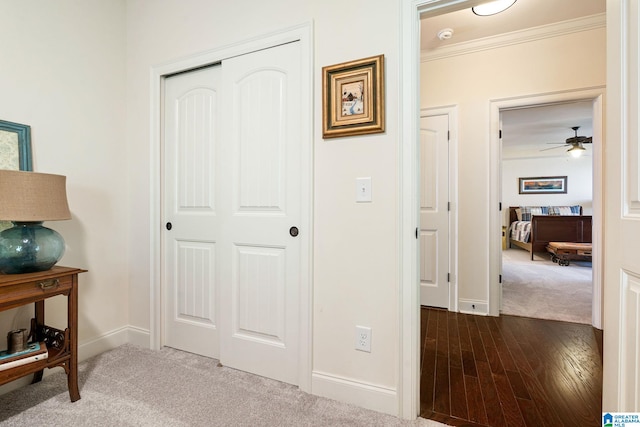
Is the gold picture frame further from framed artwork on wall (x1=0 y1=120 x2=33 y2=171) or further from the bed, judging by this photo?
the bed

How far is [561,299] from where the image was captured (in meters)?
3.48

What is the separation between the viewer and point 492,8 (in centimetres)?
249

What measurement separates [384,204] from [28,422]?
2.03 meters

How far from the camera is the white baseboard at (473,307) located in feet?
9.87

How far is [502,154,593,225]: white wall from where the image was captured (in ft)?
25.9

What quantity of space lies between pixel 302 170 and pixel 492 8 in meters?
2.26

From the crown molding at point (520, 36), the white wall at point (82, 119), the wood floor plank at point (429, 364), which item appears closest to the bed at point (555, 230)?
the crown molding at point (520, 36)

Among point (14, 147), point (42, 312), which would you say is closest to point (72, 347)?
point (42, 312)

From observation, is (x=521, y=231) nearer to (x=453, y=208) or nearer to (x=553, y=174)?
(x=553, y=174)

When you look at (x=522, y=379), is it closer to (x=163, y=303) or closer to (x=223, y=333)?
(x=223, y=333)

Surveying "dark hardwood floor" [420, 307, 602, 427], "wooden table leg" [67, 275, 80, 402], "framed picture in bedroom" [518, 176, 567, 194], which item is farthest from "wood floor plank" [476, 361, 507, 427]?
"framed picture in bedroom" [518, 176, 567, 194]

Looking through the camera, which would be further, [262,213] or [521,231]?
[521,231]

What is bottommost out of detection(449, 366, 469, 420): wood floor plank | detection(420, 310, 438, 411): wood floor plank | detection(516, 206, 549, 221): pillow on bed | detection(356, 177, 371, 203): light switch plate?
detection(420, 310, 438, 411): wood floor plank

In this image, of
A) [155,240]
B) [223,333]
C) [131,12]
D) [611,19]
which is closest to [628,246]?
[611,19]
